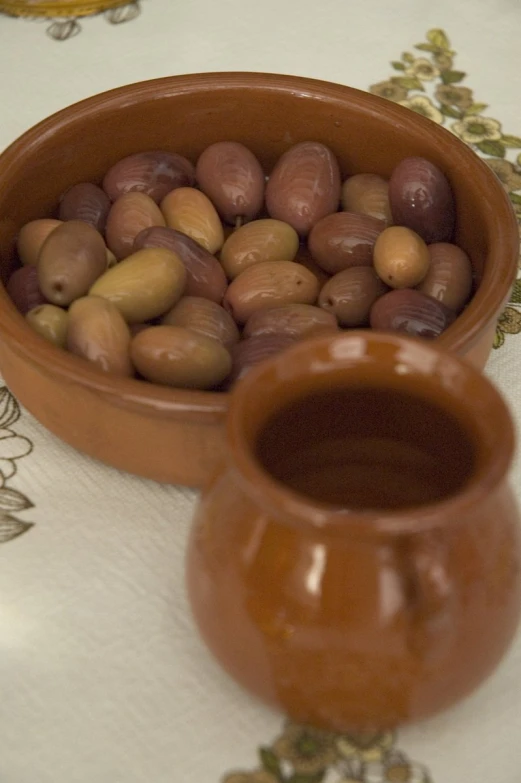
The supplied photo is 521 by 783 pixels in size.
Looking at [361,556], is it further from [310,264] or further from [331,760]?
[310,264]

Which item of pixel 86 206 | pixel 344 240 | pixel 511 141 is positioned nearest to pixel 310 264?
pixel 344 240

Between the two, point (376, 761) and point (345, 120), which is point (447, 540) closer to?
point (376, 761)

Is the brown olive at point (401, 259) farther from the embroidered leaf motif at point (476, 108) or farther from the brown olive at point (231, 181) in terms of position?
the embroidered leaf motif at point (476, 108)

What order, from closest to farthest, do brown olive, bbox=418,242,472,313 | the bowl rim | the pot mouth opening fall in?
the pot mouth opening < the bowl rim < brown olive, bbox=418,242,472,313

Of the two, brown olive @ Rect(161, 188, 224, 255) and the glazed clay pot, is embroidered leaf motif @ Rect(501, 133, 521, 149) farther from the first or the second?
the glazed clay pot

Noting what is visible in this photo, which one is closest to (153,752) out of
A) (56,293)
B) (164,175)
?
(56,293)

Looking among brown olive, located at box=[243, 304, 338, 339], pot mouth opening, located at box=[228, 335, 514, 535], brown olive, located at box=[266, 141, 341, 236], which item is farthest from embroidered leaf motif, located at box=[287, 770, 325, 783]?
brown olive, located at box=[266, 141, 341, 236]
